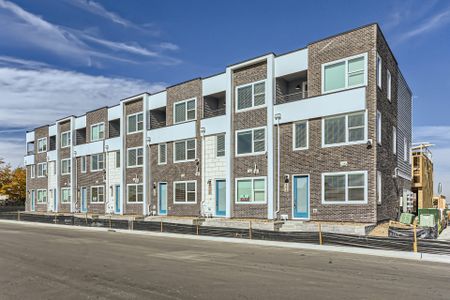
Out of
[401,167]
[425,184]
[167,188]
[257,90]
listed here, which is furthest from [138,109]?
[425,184]

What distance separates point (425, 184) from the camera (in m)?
35.3

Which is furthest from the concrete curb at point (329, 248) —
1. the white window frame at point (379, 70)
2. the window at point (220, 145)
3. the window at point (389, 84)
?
the window at point (389, 84)

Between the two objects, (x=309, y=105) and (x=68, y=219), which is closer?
(x=309, y=105)

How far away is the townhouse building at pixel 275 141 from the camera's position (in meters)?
22.0

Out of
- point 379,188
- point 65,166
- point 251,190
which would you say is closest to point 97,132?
point 65,166

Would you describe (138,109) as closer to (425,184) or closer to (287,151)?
(287,151)

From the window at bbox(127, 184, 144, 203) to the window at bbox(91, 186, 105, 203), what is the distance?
4331mm

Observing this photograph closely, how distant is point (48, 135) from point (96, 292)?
4340 cm

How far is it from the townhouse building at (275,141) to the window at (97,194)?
0.18 metres

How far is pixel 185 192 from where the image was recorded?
31219 millimetres

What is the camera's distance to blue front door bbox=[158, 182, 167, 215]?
3313cm

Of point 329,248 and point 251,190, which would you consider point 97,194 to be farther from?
point 329,248

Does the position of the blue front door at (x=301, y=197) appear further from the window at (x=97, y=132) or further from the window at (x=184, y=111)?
the window at (x=97, y=132)

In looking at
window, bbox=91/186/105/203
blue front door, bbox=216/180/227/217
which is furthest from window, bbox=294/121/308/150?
window, bbox=91/186/105/203
